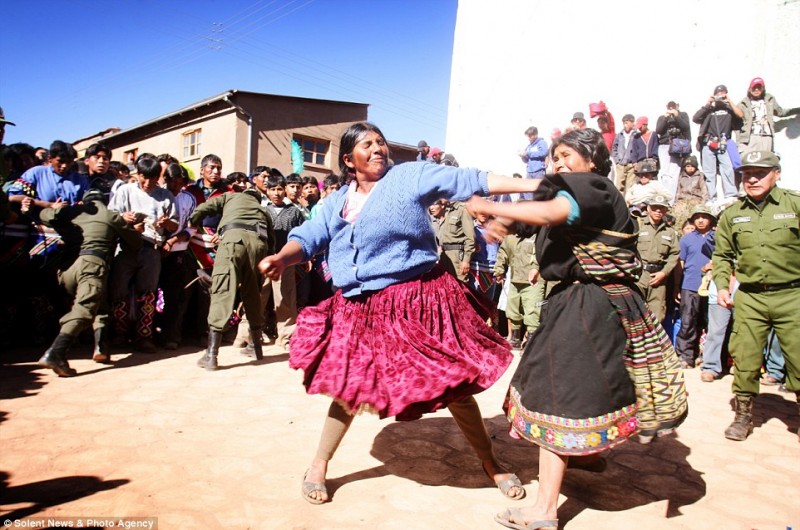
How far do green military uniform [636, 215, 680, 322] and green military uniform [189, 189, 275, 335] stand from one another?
4735 mm

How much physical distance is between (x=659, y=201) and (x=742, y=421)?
3.45 meters

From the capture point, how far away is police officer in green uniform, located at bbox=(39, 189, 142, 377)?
4.88 meters

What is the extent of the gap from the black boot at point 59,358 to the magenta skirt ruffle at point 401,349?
305cm

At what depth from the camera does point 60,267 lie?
217 inches

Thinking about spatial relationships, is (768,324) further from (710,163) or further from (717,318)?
Result: (710,163)

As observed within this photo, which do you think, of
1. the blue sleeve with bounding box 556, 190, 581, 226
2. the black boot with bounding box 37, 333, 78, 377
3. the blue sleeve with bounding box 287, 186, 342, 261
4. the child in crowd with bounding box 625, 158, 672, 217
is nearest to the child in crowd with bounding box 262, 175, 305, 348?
the black boot with bounding box 37, 333, 78, 377

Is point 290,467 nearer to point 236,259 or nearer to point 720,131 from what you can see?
point 236,259

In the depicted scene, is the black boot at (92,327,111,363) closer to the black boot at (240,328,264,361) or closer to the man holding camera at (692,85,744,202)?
the black boot at (240,328,264,361)

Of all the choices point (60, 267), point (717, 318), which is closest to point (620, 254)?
point (717, 318)

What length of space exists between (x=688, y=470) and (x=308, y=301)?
17.9ft

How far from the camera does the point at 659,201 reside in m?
7.00

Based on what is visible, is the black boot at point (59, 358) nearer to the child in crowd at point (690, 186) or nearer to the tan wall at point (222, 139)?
the child in crowd at point (690, 186)

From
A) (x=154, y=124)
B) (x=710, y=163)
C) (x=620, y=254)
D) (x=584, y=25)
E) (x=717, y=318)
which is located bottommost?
(x=717, y=318)

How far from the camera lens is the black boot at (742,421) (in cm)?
424
